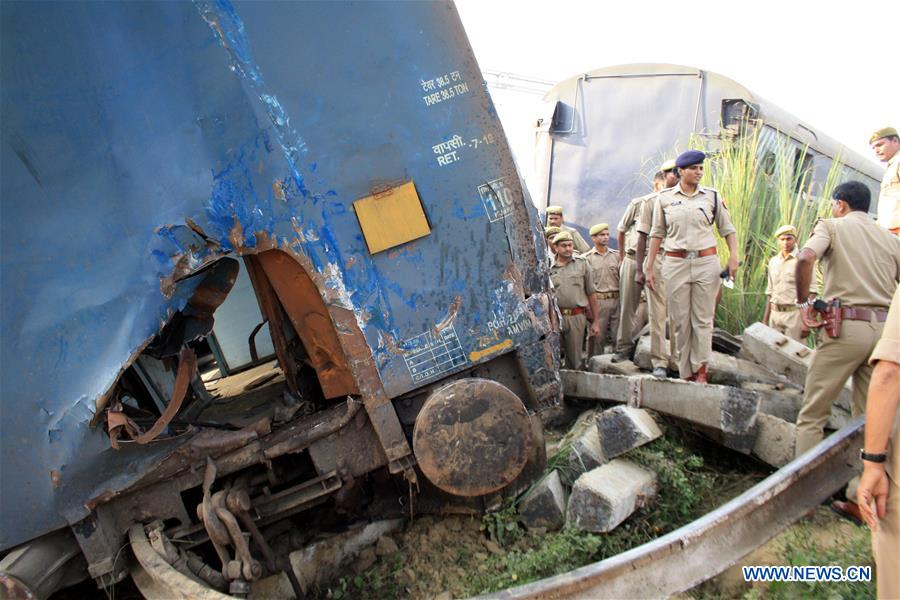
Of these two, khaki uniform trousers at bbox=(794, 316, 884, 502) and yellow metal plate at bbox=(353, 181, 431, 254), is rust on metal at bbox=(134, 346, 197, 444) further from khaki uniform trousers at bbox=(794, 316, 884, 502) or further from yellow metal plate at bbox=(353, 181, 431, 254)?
khaki uniform trousers at bbox=(794, 316, 884, 502)

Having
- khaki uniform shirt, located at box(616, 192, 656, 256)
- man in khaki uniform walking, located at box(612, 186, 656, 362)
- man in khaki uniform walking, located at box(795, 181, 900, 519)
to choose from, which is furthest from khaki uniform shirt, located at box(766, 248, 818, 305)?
man in khaki uniform walking, located at box(795, 181, 900, 519)

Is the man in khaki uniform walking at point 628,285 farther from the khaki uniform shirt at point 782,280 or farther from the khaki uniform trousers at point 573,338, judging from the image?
the khaki uniform shirt at point 782,280

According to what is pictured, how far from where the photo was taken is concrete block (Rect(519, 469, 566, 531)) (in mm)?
3328

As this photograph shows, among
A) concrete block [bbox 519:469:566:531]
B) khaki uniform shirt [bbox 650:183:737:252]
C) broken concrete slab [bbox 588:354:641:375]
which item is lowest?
broken concrete slab [bbox 588:354:641:375]

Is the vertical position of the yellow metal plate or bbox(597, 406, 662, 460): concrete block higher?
the yellow metal plate

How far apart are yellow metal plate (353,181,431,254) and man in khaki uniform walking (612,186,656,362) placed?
3.32 metres

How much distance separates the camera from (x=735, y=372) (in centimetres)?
458

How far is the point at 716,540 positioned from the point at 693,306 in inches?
87.7

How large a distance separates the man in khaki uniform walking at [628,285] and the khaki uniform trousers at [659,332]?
59cm

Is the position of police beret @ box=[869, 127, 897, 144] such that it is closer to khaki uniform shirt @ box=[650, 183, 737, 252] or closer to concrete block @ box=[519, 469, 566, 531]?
khaki uniform shirt @ box=[650, 183, 737, 252]

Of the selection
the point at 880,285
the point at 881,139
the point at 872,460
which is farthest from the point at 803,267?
the point at 881,139

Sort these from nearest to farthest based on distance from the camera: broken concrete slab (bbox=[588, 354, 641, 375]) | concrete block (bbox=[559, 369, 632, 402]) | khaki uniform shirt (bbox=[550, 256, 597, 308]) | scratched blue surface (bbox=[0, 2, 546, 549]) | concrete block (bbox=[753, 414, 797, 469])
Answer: scratched blue surface (bbox=[0, 2, 546, 549]) → concrete block (bbox=[753, 414, 797, 469]) → concrete block (bbox=[559, 369, 632, 402]) → broken concrete slab (bbox=[588, 354, 641, 375]) → khaki uniform shirt (bbox=[550, 256, 597, 308])

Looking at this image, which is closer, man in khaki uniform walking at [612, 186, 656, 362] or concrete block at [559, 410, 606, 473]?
concrete block at [559, 410, 606, 473]

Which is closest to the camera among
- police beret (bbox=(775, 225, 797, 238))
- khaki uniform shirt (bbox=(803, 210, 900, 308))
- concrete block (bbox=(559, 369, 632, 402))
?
khaki uniform shirt (bbox=(803, 210, 900, 308))
